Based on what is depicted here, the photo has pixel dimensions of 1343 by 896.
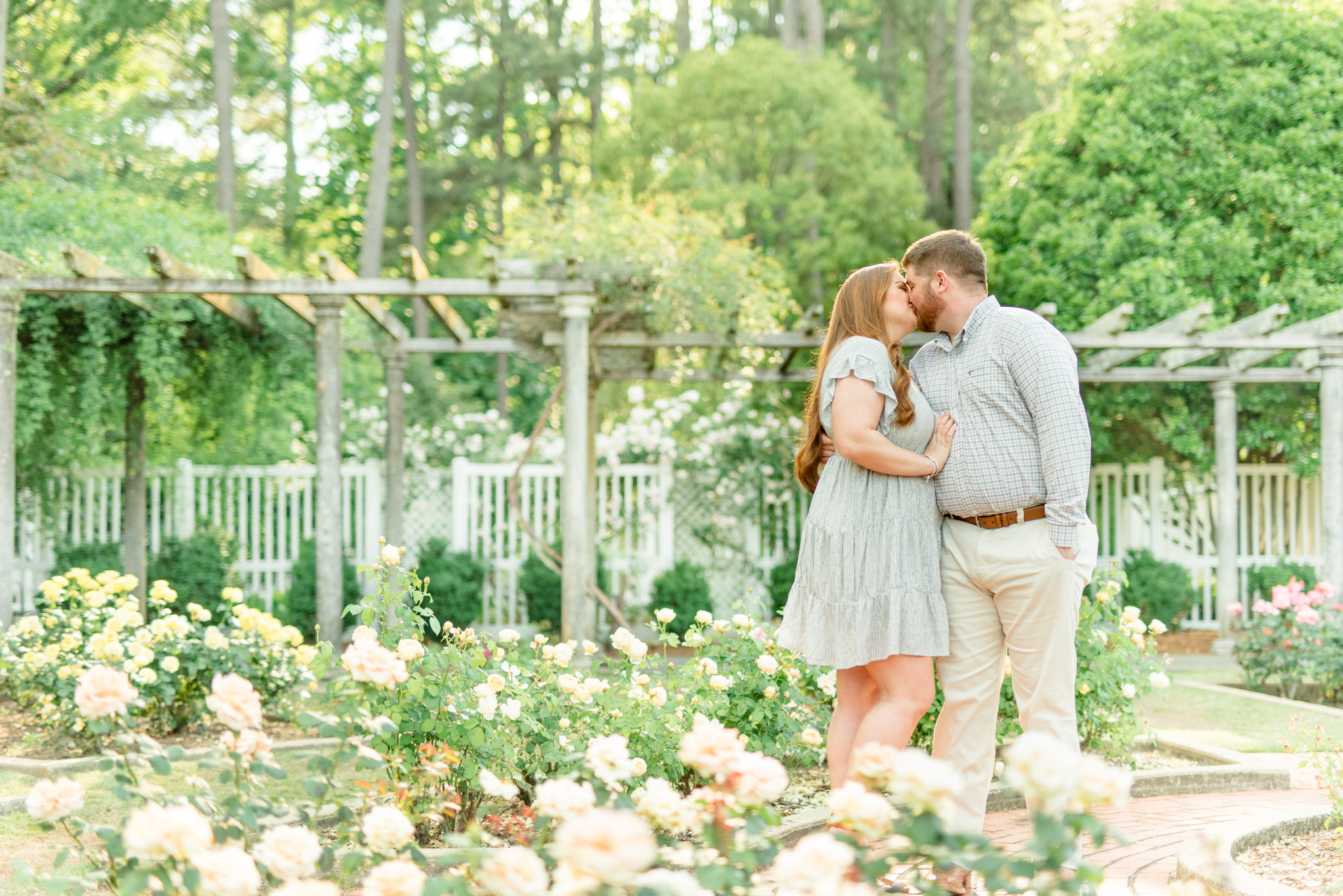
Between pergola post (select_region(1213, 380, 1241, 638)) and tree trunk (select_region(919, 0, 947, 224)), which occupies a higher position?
tree trunk (select_region(919, 0, 947, 224))

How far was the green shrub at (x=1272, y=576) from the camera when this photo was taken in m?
8.46

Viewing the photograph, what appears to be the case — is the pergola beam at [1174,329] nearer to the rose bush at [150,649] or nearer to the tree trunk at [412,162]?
the rose bush at [150,649]

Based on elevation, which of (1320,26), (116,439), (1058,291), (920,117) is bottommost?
(116,439)

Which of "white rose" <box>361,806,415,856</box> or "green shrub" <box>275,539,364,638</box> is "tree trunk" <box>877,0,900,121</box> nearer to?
"green shrub" <box>275,539,364,638</box>

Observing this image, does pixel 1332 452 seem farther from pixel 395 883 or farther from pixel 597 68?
pixel 597 68

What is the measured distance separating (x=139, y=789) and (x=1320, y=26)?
1134cm

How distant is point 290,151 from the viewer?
1658 cm

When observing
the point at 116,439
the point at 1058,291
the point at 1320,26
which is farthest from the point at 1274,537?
the point at 116,439

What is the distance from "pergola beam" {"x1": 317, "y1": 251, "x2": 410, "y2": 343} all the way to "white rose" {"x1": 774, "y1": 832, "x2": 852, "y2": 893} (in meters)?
5.19

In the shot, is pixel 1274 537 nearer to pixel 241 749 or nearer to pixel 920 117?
pixel 920 117

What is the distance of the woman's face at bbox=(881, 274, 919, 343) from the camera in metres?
2.62

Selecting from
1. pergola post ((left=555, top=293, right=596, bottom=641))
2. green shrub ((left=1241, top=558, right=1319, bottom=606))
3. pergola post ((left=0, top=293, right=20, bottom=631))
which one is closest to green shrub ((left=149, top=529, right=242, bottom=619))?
pergola post ((left=0, top=293, right=20, bottom=631))

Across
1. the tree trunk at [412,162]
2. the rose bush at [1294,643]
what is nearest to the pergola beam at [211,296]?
the rose bush at [1294,643]

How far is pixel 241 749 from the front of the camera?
1.71 meters
